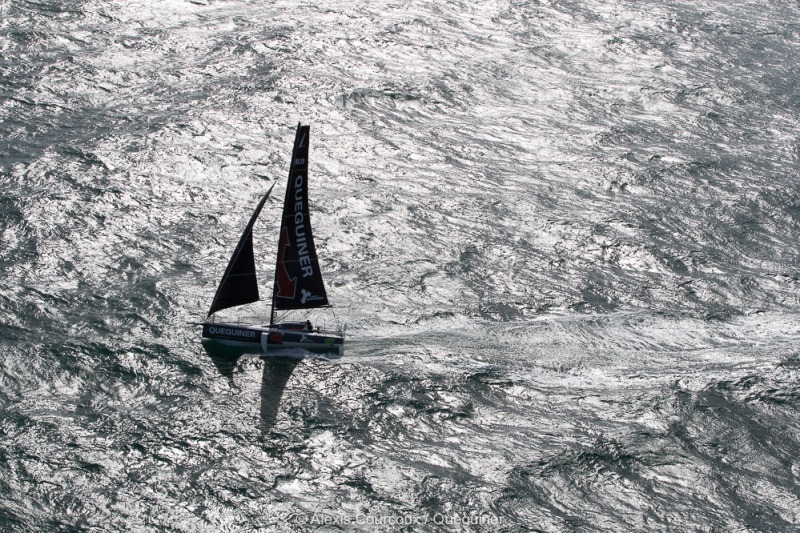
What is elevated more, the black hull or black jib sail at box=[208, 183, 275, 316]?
black jib sail at box=[208, 183, 275, 316]

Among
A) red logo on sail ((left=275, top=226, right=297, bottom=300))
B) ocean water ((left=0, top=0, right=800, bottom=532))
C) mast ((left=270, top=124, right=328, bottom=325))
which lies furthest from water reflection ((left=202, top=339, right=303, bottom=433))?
red logo on sail ((left=275, top=226, right=297, bottom=300))

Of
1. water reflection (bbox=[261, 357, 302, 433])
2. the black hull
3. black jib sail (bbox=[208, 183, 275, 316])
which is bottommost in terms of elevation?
water reflection (bbox=[261, 357, 302, 433])

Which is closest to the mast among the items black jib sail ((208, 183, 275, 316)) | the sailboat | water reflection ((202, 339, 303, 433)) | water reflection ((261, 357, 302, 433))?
the sailboat

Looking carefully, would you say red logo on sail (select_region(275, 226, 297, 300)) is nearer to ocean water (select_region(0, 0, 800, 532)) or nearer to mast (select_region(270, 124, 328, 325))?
mast (select_region(270, 124, 328, 325))

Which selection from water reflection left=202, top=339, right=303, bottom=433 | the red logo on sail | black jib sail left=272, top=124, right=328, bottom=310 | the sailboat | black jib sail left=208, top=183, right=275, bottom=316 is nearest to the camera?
water reflection left=202, top=339, right=303, bottom=433

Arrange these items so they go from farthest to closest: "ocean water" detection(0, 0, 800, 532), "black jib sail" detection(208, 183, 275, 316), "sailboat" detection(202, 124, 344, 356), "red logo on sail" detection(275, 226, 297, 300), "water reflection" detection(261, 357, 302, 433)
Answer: "red logo on sail" detection(275, 226, 297, 300), "black jib sail" detection(208, 183, 275, 316), "sailboat" detection(202, 124, 344, 356), "water reflection" detection(261, 357, 302, 433), "ocean water" detection(0, 0, 800, 532)

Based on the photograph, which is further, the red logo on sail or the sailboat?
the red logo on sail

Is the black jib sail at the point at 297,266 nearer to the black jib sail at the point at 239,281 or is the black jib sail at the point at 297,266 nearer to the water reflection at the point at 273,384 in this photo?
the black jib sail at the point at 239,281

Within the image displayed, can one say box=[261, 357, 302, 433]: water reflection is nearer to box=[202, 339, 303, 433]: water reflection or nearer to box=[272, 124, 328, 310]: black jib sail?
box=[202, 339, 303, 433]: water reflection
